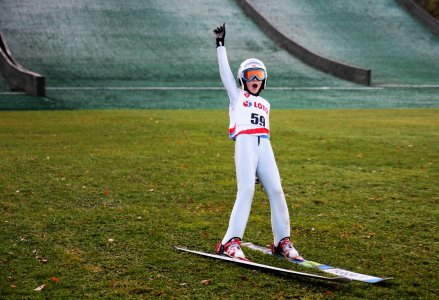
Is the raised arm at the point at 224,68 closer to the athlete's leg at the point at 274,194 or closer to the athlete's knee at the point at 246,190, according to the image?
the athlete's leg at the point at 274,194

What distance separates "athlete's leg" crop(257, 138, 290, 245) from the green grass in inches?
12.4

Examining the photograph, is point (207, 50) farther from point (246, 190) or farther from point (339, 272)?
point (339, 272)

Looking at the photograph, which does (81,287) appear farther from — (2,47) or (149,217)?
(2,47)

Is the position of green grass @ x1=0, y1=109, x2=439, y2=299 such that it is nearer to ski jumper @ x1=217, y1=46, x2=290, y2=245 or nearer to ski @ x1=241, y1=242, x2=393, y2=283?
ski @ x1=241, y1=242, x2=393, y2=283

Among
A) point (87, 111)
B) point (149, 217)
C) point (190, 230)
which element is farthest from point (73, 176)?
point (87, 111)

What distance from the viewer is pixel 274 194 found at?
280 inches

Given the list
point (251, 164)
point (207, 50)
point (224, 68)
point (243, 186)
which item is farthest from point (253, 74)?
point (207, 50)

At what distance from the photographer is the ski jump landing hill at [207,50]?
26250mm

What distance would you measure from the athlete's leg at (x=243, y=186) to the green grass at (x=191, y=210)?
14.4 inches

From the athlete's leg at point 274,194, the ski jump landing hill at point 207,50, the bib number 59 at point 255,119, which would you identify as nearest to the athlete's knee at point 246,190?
the athlete's leg at point 274,194

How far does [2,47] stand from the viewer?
29.8 m

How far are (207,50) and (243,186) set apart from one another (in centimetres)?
2655

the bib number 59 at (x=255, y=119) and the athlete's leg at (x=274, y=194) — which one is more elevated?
the bib number 59 at (x=255, y=119)

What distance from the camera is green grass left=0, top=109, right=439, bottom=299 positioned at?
638 centimetres
